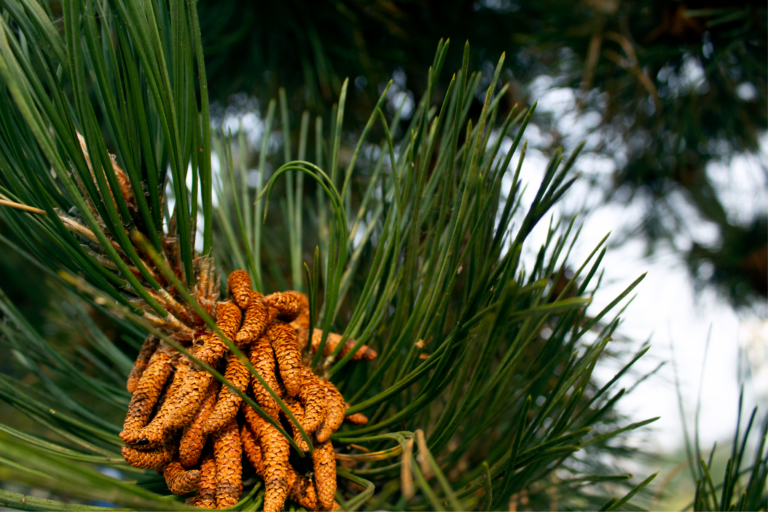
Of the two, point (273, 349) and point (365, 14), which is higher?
point (365, 14)

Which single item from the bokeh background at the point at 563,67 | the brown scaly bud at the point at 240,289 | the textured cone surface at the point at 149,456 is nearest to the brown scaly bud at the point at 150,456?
the textured cone surface at the point at 149,456

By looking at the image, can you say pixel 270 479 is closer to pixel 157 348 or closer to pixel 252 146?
pixel 157 348

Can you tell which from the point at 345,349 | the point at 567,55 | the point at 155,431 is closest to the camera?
the point at 155,431

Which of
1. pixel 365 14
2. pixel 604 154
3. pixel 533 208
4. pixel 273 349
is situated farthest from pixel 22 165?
pixel 604 154

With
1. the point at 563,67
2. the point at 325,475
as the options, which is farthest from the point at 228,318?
the point at 563,67

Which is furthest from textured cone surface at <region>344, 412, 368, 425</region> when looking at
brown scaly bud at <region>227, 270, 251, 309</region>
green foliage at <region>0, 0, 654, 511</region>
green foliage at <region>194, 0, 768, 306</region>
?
green foliage at <region>194, 0, 768, 306</region>

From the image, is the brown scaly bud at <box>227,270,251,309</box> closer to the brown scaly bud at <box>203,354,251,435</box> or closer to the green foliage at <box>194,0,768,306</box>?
the brown scaly bud at <box>203,354,251,435</box>

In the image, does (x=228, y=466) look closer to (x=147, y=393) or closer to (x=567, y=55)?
(x=147, y=393)
